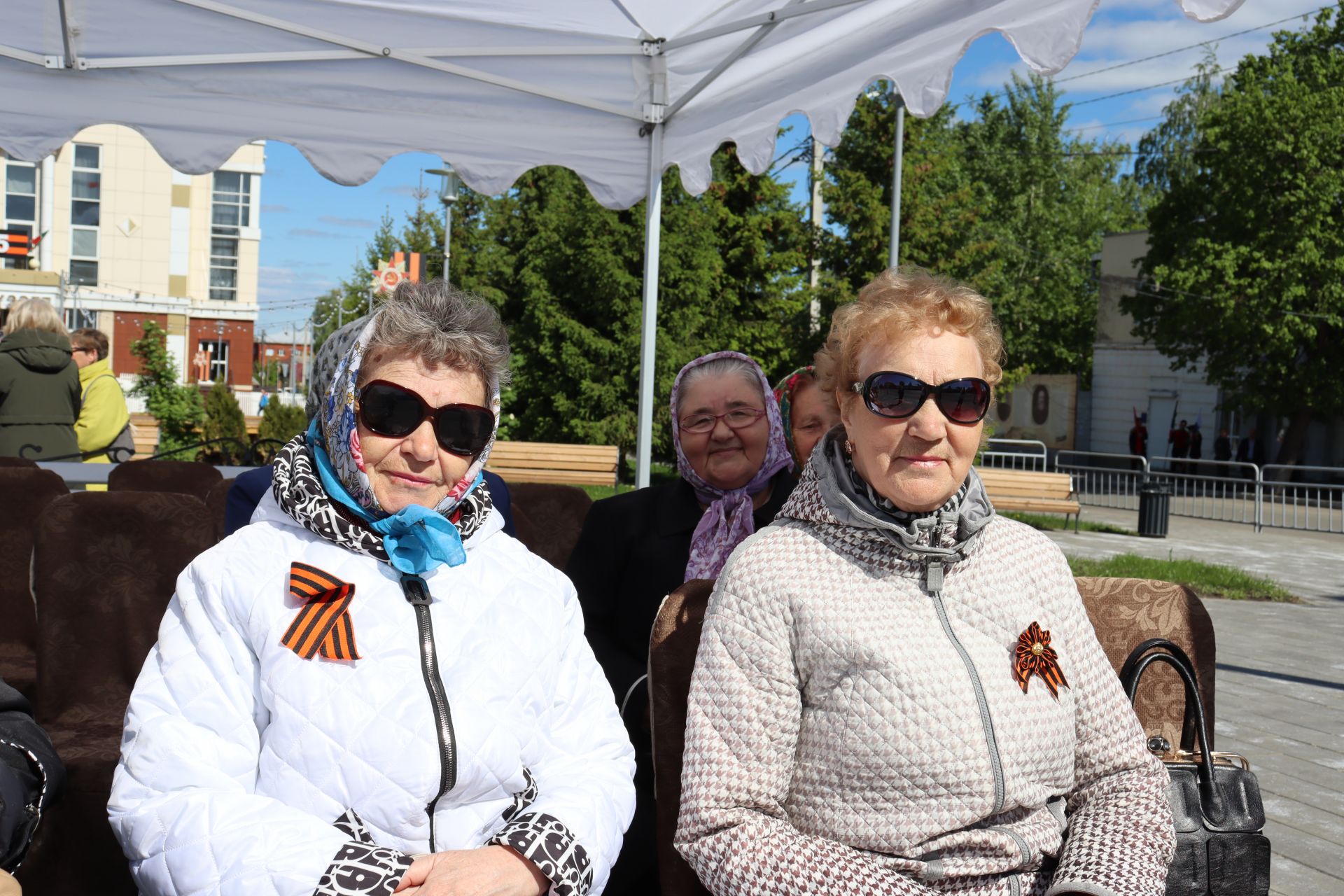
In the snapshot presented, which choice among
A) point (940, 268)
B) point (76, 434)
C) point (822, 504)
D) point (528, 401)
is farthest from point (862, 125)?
point (822, 504)

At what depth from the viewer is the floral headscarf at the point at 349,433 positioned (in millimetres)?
2242

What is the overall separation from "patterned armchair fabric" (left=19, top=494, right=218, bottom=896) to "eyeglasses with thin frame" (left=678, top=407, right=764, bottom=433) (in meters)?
1.77

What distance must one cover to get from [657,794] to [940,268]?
24.5 m

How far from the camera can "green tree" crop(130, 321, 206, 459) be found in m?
17.9

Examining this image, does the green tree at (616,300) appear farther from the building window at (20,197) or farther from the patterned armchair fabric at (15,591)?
the building window at (20,197)

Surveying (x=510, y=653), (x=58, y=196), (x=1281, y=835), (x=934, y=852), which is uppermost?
(x=58, y=196)

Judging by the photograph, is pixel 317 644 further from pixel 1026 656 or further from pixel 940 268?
pixel 940 268

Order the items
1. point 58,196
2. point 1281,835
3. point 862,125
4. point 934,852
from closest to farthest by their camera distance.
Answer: point 934,852
point 1281,835
point 862,125
point 58,196

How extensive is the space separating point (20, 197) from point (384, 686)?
213 feet

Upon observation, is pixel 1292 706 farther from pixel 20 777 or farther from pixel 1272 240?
pixel 1272 240

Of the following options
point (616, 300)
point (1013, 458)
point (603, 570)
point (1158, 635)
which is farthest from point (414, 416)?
point (1013, 458)

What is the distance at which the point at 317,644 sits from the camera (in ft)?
6.84

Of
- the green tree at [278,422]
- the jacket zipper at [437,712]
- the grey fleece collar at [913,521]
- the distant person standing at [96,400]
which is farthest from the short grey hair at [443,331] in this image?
the green tree at [278,422]

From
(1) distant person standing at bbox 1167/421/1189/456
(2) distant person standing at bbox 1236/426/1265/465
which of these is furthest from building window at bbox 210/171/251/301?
(2) distant person standing at bbox 1236/426/1265/465
